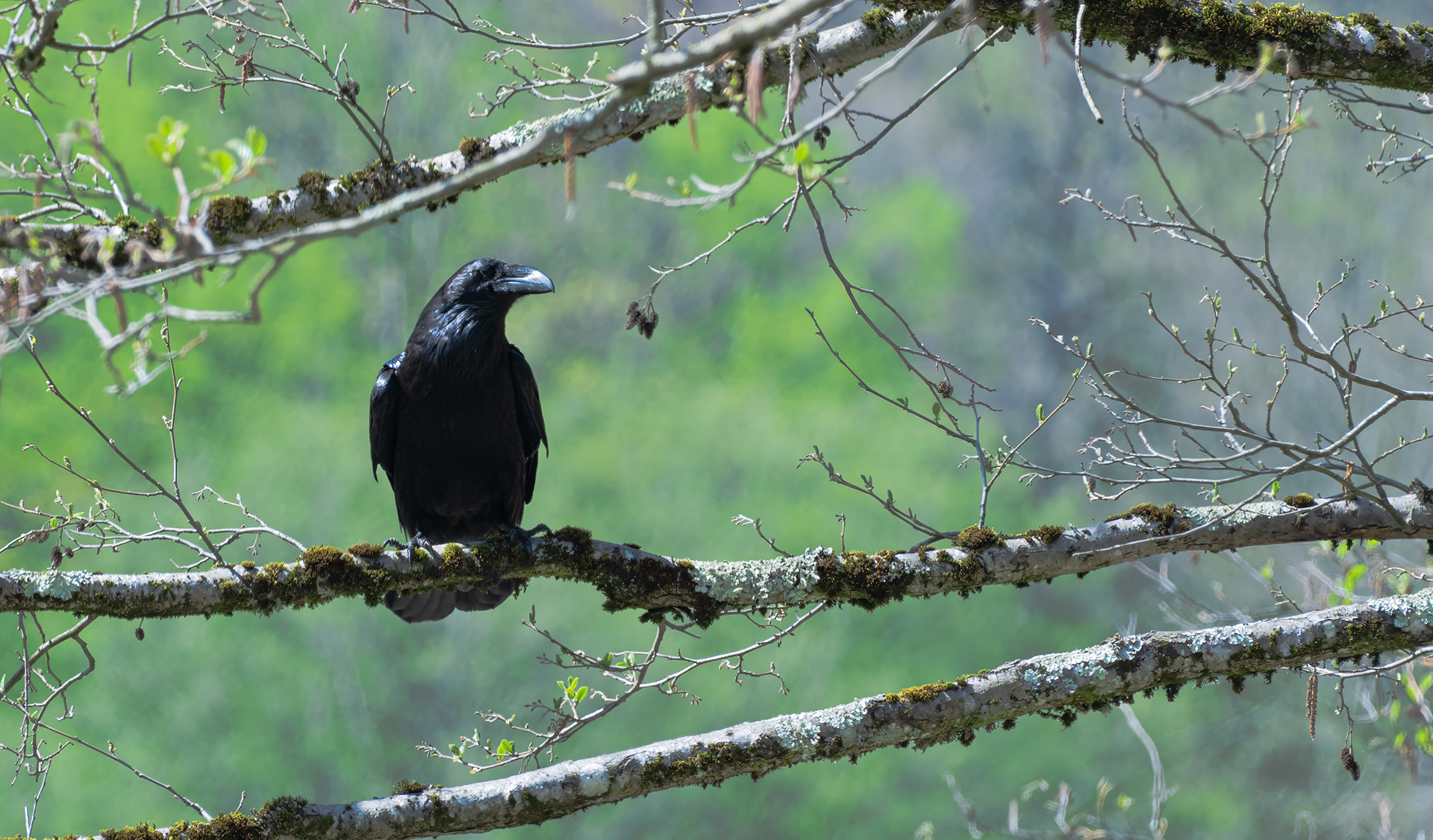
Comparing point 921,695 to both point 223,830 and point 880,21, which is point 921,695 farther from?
point 880,21

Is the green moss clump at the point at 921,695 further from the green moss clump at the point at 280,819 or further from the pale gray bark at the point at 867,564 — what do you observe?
the green moss clump at the point at 280,819

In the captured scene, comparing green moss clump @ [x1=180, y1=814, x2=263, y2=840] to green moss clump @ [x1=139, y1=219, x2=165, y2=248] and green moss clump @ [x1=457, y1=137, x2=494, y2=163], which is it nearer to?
green moss clump @ [x1=139, y1=219, x2=165, y2=248]

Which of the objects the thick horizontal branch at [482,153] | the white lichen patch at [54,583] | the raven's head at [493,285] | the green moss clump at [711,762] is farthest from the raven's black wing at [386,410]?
the green moss clump at [711,762]

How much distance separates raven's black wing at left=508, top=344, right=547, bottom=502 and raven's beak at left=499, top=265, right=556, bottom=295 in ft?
0.71

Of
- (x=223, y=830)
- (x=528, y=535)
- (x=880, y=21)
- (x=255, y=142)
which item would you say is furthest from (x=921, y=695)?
(x=255, y=142)

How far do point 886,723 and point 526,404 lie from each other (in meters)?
1.64

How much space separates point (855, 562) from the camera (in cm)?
237

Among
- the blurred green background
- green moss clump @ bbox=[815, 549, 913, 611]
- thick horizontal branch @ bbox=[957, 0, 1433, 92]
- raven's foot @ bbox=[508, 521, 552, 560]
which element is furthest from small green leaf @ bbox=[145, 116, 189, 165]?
the blurred green background

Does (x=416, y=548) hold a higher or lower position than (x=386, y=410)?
lower

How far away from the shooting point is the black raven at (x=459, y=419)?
3053 millimetres

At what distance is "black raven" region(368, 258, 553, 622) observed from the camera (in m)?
3.05

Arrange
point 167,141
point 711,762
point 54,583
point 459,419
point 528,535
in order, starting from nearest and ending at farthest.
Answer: point 167,141 < point 54,583 < point 711,762 < point 528,535 < point 459,419

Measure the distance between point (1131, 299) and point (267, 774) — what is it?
5.56 meters

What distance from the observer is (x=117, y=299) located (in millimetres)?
1084
